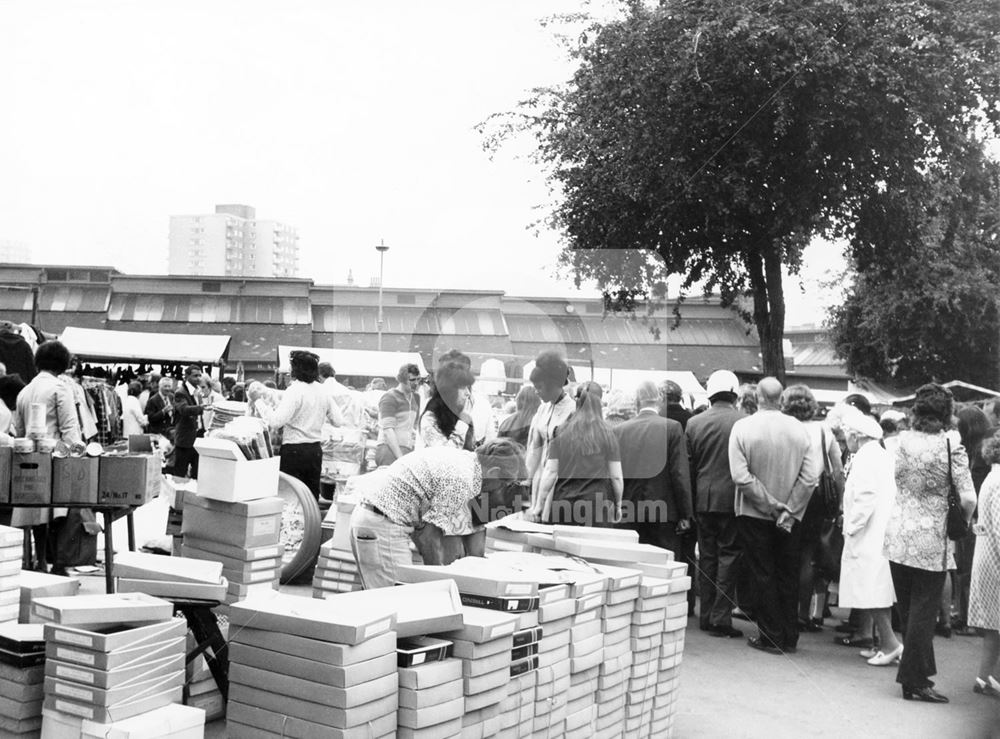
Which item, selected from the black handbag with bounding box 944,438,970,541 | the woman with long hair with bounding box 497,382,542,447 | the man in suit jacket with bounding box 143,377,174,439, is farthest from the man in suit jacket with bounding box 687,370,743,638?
the man in suit jacket with bounding box 143,377,174,439

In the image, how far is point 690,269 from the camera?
1459cm

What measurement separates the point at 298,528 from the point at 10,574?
3.42 metres

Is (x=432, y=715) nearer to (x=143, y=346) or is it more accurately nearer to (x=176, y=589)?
(x=176, y=589)

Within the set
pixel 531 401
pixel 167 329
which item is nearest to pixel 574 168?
pixel 531 401

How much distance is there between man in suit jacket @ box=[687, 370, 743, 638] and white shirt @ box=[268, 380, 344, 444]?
2864 millimetres

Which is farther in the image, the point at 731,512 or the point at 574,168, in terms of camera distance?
the point at 574,168

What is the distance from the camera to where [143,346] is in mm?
21766

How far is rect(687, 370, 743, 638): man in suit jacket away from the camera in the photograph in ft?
21.7

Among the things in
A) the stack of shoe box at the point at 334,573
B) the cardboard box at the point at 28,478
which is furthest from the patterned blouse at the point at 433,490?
the cardboard box at the point at 28,478

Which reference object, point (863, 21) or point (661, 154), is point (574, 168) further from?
point (863, 21)

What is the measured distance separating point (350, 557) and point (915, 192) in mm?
11172

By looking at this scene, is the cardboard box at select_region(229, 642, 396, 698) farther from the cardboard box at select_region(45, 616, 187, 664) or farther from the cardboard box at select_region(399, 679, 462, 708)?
the cardboard box at select_region(45, 616, 187, 664)

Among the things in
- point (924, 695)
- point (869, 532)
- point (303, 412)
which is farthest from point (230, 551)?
point (869, 532)

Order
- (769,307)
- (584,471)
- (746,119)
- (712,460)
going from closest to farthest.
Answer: (584,471) → (712,460) → (746,119) → (769,307)
